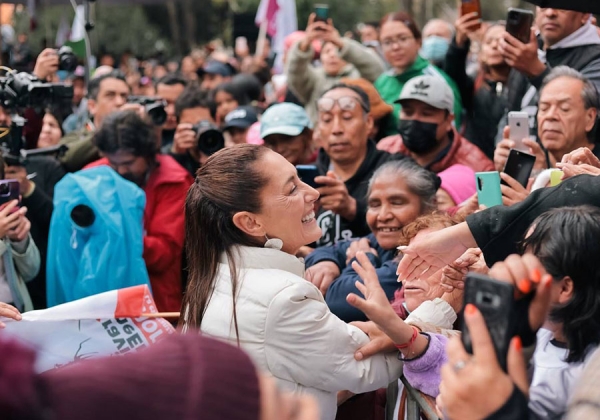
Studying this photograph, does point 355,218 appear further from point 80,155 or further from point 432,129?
point 80,155

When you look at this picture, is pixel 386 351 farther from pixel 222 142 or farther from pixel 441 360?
pixel 222 142

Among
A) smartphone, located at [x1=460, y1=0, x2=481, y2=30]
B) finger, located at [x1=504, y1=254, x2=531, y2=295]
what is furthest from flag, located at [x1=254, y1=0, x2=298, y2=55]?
finger, located at [x1=504, y1=254, x2=531, y2=295]

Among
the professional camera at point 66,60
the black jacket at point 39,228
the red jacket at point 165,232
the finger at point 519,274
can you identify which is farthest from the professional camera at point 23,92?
the finger at point 519,274

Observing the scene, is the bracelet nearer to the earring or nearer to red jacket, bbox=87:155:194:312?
the earring

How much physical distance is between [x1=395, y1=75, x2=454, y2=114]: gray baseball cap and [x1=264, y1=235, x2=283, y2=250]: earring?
2322 millimetres

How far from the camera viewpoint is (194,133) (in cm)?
571

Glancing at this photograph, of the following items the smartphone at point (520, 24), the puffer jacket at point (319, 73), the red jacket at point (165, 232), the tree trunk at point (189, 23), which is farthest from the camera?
the tree trunk at point (189, 23)

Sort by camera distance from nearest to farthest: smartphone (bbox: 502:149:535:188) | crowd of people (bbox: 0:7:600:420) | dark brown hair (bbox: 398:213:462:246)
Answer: crowd of people (bbox: 0:7:600:420) → dark brown hair (bbox: 398:213:462:246) → smartphone (bbox: 502:149:535:188)

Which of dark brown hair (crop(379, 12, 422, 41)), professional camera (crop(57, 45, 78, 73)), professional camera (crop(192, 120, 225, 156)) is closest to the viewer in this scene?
professional camera (crop(192, 120, 225, 156))

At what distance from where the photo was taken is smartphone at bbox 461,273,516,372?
1626mm

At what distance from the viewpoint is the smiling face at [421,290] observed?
3.10 m

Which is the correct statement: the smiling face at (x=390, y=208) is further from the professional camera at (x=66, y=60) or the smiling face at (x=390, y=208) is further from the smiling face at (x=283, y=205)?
the professional camera at (x=66, y=60)

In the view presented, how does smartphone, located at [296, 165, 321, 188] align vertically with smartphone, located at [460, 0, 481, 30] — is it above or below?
below

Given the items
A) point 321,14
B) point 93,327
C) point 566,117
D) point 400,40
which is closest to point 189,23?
point 321,14
